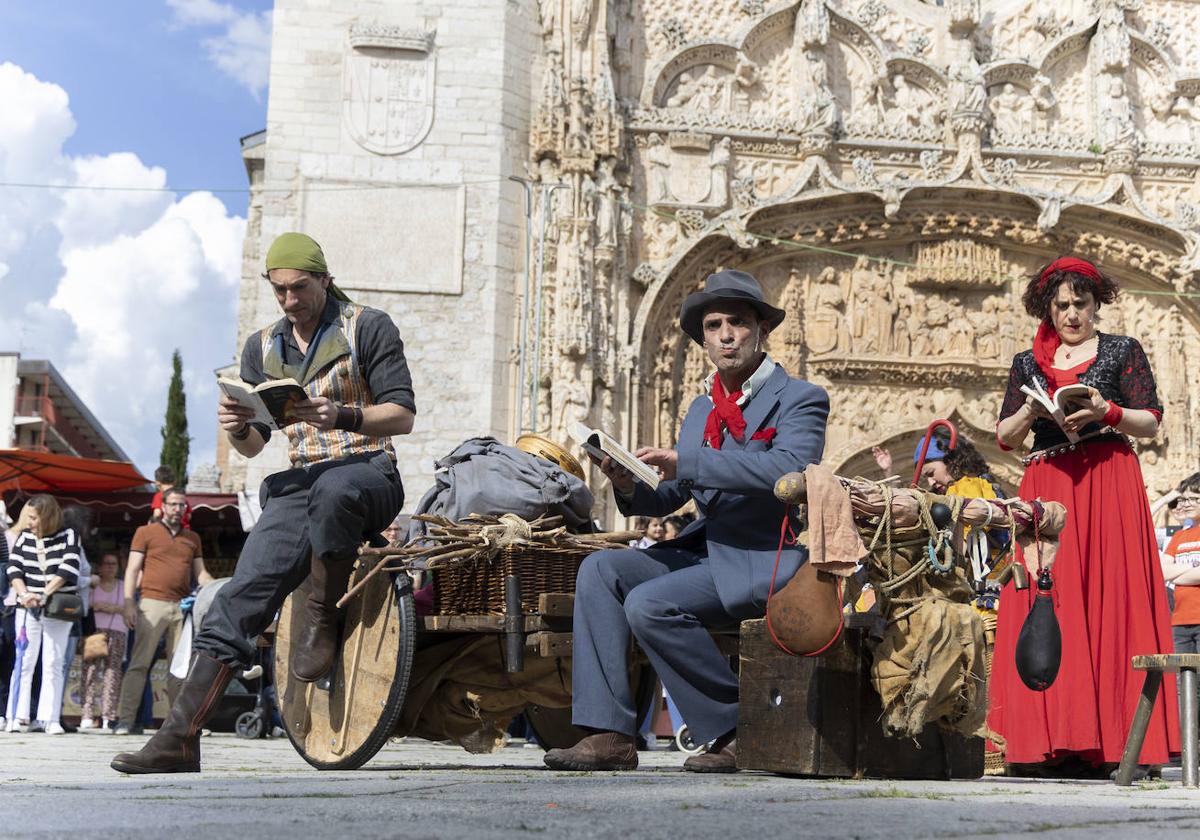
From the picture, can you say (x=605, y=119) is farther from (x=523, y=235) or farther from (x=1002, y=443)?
(x=1002, y=443)

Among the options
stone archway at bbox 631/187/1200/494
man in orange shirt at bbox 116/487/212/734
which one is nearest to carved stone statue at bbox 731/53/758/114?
stone archway at bbox 631/187/1200/494

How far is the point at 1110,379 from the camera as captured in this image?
5.25 m

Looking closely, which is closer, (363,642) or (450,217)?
(363,642)

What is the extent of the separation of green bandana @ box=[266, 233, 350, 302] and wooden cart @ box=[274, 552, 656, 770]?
3.31ft

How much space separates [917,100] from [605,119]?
13.0 feet

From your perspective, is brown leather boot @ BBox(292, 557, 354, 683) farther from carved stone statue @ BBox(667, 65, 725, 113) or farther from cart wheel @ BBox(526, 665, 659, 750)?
carved stone statue @ BBox(667, 65, 725, 113)

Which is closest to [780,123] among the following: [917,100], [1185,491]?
[917,100]

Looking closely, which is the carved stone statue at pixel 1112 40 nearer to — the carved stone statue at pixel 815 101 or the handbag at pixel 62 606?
the carved stone statue at pixel 815 101

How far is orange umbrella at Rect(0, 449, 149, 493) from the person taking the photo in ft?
44.0

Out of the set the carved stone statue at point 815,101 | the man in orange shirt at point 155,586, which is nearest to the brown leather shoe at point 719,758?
the man in orange shirt at point 155,586

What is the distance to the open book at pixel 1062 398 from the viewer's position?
16.2ft

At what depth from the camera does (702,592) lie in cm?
457

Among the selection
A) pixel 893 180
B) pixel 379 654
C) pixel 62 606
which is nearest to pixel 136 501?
pixel 62 606

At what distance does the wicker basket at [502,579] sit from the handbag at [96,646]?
6402mm
